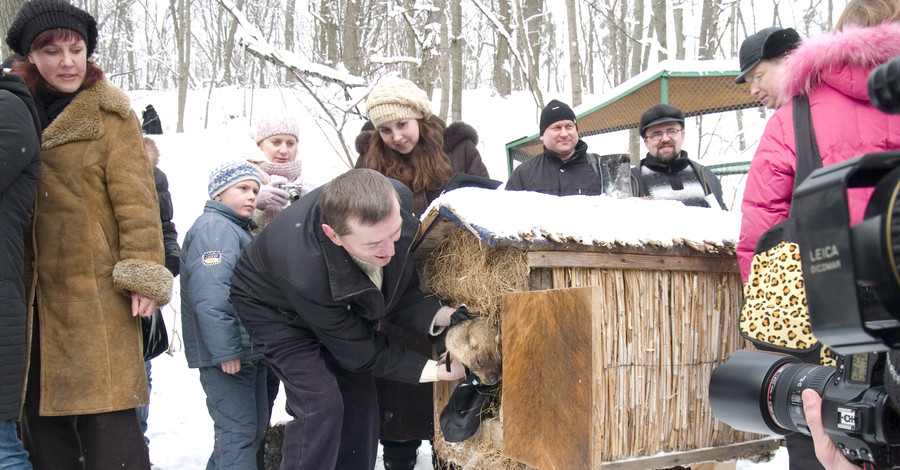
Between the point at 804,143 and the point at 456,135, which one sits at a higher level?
the point at 456,135

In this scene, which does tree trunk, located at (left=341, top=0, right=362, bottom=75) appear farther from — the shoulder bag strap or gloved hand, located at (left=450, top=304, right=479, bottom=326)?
the shoulder bag strap

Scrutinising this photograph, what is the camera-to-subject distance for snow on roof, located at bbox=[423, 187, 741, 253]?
2.48m

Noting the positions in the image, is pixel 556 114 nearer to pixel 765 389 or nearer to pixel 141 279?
pixel 141 279

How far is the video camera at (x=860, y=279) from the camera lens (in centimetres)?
99

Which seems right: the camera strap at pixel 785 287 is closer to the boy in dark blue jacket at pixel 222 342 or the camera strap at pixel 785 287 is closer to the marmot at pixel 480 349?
the marmot at pixel 480 349

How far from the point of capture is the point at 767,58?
2852mm

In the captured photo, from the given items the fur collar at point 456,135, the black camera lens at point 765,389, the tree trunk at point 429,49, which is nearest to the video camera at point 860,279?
the black camera lens at point 765,389

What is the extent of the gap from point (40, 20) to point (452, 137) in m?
2.11

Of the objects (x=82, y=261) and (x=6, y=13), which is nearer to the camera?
(x=82, y=261)

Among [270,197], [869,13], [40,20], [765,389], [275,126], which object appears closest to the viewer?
[765,389]

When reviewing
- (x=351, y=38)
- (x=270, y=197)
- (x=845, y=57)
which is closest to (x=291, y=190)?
(x=270, y=197)

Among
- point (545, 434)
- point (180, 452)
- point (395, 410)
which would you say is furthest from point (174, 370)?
point (545, 434)

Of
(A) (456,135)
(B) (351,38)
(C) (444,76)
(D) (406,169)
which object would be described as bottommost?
(D) (406,169)

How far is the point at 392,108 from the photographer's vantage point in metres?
3.47
